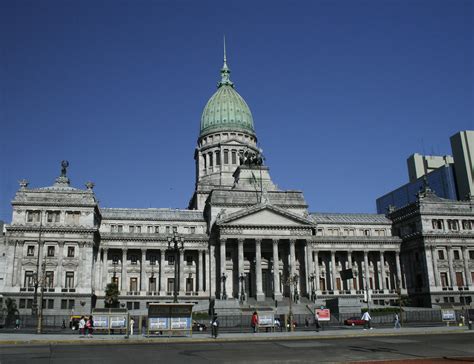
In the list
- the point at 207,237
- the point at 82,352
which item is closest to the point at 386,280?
the point at 207,237

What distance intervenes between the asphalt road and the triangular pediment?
49964 mm

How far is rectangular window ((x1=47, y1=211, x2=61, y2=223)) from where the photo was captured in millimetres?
82800

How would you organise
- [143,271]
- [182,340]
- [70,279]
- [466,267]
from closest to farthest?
[182,340] → [70,279] → [143,271] → [466,267]

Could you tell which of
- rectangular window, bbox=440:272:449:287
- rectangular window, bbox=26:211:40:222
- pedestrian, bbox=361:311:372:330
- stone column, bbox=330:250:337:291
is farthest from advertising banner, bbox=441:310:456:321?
rectangular window, bbox=26:211:40:222

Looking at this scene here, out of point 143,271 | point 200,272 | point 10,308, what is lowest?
point 10,308

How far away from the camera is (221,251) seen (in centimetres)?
8519

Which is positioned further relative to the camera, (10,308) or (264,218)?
(264,218)

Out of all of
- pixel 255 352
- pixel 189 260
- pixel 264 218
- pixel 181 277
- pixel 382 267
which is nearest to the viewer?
pixel 255 352

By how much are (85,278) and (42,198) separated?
15205 mm

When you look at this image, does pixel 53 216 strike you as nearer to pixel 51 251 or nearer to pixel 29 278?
pixel 51 251

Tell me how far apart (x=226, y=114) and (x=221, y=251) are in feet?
154

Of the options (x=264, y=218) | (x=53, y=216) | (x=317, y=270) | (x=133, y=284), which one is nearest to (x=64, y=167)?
(x=53, y=216)

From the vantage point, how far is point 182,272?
92438mm

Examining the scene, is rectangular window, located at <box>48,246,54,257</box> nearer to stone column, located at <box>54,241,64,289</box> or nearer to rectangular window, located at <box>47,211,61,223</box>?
stone column, located at <box>54,241,64,289</box>
